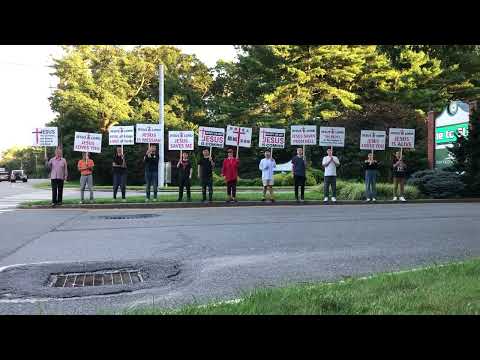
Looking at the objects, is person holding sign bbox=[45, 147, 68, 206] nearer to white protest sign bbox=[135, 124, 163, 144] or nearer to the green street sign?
white protest sign bbox=[135, 124, 163, 144]

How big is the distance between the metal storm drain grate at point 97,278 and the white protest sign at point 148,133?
12881 millimetres

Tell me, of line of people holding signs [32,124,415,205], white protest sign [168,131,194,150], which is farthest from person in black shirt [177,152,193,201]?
white protest sign [168,131,194,150]

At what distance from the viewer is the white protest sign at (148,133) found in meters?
19.2

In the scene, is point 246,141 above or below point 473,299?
above

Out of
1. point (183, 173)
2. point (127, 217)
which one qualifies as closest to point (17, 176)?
point (183, 173)

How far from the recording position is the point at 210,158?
17.5 meters

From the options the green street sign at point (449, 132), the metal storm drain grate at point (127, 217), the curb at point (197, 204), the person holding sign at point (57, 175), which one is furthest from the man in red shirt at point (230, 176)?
the green street sign at point (449, 132)

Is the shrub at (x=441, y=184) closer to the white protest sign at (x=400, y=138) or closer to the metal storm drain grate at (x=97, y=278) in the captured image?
the white protest sign at (x=400, y=138)

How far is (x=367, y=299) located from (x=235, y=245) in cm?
415

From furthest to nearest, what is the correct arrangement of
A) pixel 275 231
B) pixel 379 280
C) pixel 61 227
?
1. pixel 61 227
2. pixel 275 231
3. pixel 379 280
